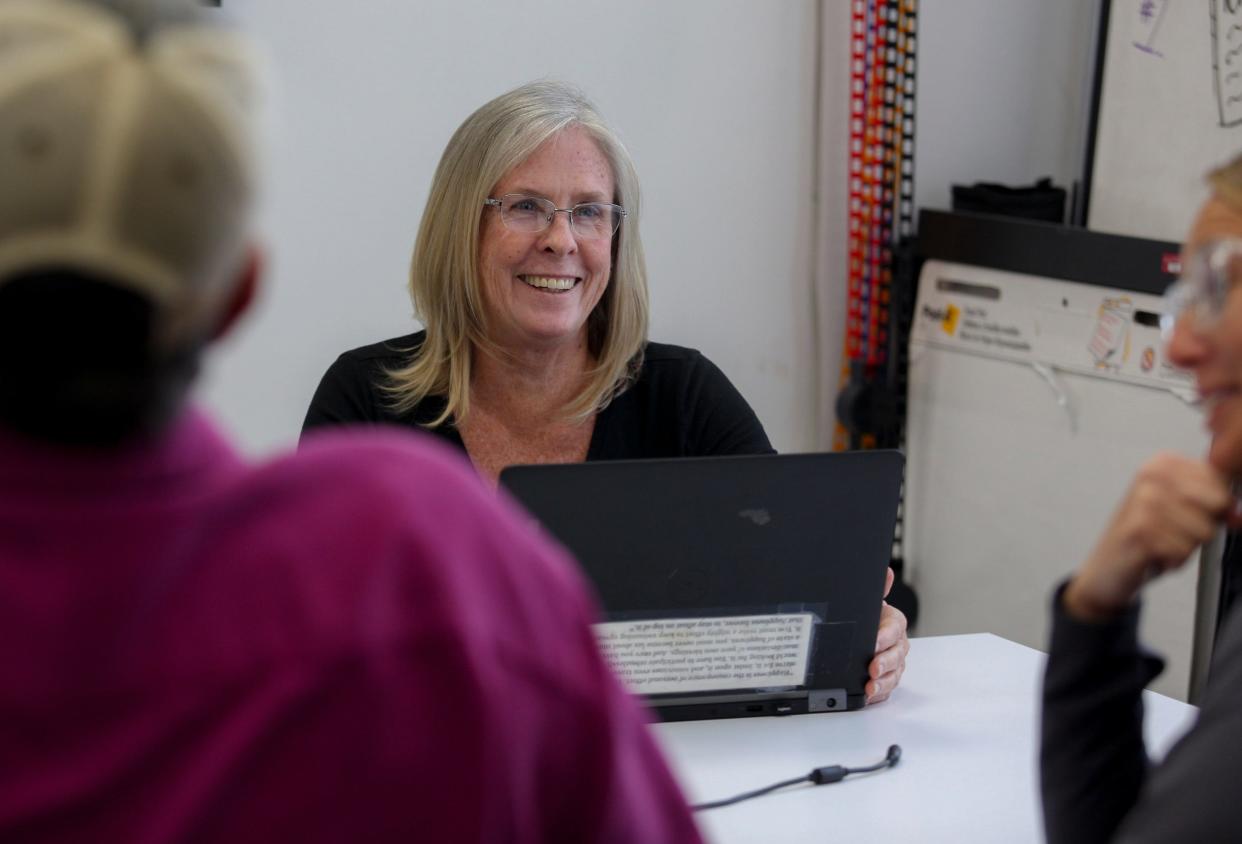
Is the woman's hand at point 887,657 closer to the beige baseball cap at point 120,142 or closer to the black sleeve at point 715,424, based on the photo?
the black sleeve at point 715,424

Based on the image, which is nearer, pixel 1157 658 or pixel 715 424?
pixel 1157 658

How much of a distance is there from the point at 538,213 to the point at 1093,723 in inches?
47.5

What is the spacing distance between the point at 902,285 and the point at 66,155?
2.86 meters

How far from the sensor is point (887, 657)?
1601mm

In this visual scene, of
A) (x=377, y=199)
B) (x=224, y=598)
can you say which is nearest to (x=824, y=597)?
(x=224, y=598)

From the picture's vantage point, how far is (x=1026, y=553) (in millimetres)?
3111

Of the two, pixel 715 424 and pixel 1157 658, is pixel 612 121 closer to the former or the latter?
pixel 715 424

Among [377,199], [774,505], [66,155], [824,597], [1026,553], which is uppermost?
[66,155]

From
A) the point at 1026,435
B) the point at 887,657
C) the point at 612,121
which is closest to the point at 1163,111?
the point at 1026,435

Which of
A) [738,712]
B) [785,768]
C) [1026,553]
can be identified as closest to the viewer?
[785,768]

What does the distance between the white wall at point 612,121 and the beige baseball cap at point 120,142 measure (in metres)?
2.08

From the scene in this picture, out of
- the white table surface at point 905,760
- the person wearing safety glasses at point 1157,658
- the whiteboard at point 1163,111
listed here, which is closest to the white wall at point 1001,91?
the whiteboard at point 1163,111

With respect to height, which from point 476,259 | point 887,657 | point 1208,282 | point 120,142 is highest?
point 120,142

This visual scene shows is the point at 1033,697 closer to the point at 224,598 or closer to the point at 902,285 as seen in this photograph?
the point at 224,598
